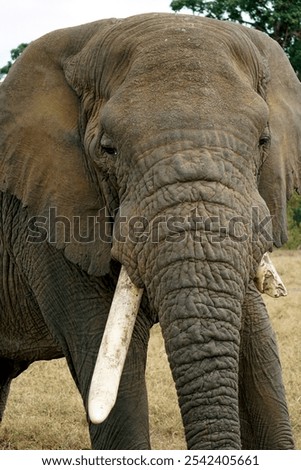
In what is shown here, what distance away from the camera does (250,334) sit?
4340mm

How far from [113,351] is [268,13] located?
778 inches

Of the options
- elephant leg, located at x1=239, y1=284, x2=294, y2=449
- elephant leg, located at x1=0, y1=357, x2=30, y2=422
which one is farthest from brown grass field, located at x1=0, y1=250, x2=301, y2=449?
elephant leg, located at x1=239, y1=284, x2=294, y2=449

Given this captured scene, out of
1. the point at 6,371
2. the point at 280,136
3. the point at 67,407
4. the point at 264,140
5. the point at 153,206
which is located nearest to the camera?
the point at 153,206

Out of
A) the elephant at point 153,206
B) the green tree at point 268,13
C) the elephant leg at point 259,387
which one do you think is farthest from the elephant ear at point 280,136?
the green tree at point 268,13

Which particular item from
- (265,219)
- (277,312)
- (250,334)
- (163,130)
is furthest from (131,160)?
(277,312)

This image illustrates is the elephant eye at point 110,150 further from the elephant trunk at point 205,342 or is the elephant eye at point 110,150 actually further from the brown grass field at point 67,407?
the brown grass field at point 67,407

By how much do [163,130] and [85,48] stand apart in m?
0.77

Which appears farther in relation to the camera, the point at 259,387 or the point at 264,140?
the point at 259,387

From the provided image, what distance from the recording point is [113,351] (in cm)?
349

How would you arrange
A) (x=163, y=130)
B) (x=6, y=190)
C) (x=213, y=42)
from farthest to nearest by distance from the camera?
(x=6, y=190) → (x=213, y=42) → (x=163, y=130)

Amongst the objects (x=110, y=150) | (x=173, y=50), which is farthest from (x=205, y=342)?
(x=173, y=50)

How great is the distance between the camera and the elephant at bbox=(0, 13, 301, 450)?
10.9ft

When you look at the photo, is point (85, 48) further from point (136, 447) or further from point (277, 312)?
point (277, 312)

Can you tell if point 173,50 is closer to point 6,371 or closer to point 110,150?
point 110,150
